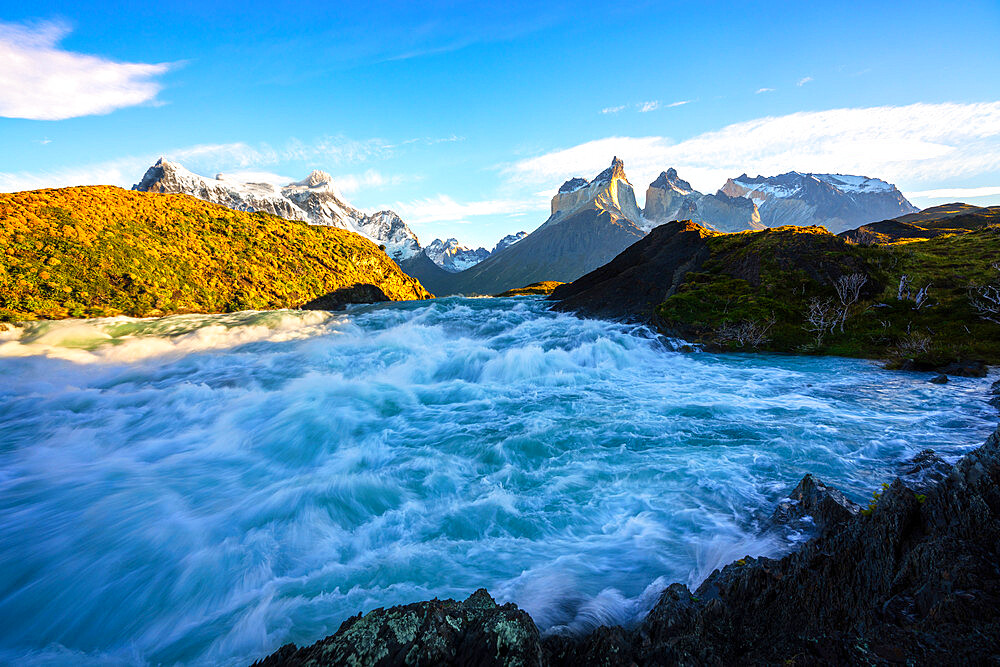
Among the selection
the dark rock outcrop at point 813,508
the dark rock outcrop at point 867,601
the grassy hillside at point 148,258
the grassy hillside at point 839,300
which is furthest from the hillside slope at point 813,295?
the grassy hillside at point 148,258

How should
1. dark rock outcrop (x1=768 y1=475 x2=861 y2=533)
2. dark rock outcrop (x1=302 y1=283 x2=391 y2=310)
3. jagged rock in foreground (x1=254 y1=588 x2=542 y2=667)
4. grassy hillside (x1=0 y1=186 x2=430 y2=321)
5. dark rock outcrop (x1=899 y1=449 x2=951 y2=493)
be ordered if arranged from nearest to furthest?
1. jagged rock in foreground (x1=254 y1=588 x2=542 y2=667)
2. dark rock outcrop (x1=768 y1=475 x2=861 y2=533)
3. dark rock outcrop (x1=899 y1=449 x2=951 y2=493)
4. grassy hillside (x1=0 y1=186 x2=430 y2=321)
5. dark rock outcrop (x1=302 y1=283 x2=391 y2=310)

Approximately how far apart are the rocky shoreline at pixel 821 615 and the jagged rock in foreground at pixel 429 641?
0.03 ft

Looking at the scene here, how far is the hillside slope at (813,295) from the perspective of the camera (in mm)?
19906

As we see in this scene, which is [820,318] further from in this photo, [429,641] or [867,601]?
[429,641]

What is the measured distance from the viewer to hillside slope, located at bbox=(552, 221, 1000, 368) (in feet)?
65.3

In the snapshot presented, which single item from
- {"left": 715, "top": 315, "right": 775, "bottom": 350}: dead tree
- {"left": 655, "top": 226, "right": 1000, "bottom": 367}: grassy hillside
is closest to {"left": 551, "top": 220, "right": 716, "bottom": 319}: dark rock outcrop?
{"left": 655, "top": 226, "right": 1000, "bottom": 367}: grassy hillside

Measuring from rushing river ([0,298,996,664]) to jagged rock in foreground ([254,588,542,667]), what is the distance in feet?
6.14

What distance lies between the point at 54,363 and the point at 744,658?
30.0m

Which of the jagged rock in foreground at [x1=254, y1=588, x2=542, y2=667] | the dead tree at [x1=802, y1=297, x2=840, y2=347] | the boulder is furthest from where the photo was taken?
the dead tree at [x1=802, y1=297, x2=840, y2=347]

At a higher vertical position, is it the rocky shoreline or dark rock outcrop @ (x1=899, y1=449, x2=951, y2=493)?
the rocky shoreline

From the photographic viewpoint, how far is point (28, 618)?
222 inches

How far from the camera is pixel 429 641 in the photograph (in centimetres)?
346

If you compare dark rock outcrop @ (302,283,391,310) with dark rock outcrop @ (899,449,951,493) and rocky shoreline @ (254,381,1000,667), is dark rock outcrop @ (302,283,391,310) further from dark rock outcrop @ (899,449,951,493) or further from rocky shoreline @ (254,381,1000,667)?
dark rock outcrop @ (899,449,951,493)

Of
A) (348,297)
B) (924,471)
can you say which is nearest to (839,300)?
(924,471)
